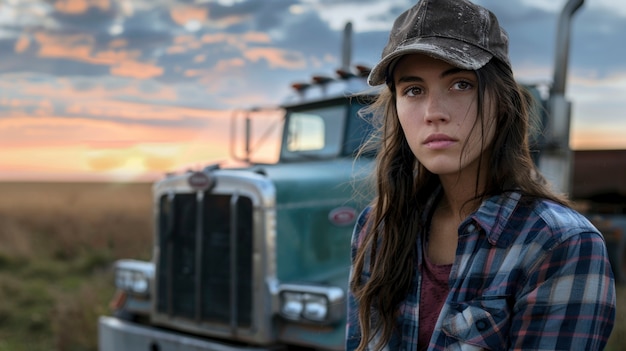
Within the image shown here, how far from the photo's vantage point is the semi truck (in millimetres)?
3660

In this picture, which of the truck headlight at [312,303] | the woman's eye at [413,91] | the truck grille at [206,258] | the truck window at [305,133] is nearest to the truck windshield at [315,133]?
the truck window at [305,133]

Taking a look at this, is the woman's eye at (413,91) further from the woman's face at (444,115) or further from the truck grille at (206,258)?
the truck grille at (206,258)

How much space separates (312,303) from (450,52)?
234 centimetres

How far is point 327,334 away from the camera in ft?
11.3

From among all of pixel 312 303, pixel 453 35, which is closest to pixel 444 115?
pixel 453 35

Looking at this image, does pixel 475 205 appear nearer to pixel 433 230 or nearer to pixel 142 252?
pixel 433 230

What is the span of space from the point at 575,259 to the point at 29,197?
23.7 m

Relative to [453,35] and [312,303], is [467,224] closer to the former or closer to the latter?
[453,35]

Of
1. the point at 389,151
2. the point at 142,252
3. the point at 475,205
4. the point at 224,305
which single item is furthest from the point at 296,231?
the point at 142,252

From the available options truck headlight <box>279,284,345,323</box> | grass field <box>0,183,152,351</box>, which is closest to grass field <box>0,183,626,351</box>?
grass field <box>0,183,152,351</box>

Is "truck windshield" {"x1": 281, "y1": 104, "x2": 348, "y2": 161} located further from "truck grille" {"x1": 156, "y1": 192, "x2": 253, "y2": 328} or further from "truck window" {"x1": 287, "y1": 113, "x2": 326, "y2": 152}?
"truck grille" {"x1": 156, "y1": 192, "x2": 253, "y2": 328}

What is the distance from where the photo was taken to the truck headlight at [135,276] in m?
4.44

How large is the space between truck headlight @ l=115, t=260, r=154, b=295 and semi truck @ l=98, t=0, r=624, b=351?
0.01 m

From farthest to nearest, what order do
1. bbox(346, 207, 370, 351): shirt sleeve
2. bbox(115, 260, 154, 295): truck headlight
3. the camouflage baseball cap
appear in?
1. bbox(115, 260, 154, 295): truck headlight
2. bbox(346, 207, 370, 351): shirt sleeve
3. the camouflage baseball cap
